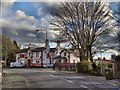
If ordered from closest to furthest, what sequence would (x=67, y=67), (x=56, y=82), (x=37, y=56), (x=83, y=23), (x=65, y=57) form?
(x=56, y=82)
(x=83, y=23)
(x=67, y=67)
(x=65, y=57)
(x=37, y=56)

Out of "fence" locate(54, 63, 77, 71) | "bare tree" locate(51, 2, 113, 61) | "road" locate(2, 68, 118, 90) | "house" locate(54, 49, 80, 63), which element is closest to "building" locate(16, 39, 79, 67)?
"house" locate(54, 49, 80, 63)

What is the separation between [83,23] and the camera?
90.8ft

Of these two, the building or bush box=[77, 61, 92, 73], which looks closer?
bush box=[77, 61, 92, 73]

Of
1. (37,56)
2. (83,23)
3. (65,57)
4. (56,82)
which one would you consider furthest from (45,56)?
(56,82)

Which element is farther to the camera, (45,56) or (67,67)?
(45,56)

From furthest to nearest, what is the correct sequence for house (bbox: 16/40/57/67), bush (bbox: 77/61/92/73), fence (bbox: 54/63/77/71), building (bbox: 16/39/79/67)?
house (bbox: 16/40/57/67) < building (bbox: 16/39/79/67) < fence (bbox: 54/63/77/71) < bush (bbox: 77/61/92/73)

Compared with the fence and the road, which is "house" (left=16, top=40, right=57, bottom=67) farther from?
the road

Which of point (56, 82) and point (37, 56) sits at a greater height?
point (37, 56)

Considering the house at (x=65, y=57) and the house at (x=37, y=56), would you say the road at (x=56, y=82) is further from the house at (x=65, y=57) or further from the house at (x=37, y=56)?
the house at (x=37, y=56)

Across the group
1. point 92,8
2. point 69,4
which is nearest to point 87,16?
point 92,8

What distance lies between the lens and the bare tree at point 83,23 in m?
26.6

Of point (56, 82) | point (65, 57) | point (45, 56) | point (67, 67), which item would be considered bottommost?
point (56, 82)

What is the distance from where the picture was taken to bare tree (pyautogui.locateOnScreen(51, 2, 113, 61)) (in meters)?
26.6

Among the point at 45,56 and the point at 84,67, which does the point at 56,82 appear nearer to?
the point at 84,67
